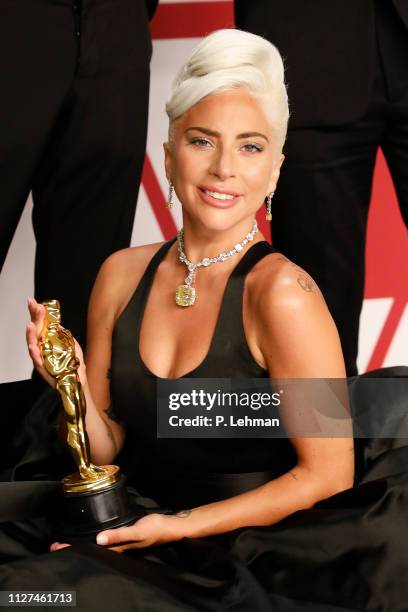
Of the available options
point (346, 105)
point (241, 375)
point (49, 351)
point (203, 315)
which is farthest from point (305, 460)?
point (346, 105)

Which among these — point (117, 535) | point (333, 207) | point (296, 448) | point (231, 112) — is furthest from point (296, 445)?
point (333, 207)

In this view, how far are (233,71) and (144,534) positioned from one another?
29.4 inches

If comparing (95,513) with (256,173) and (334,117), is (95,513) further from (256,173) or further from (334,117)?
(334,117)

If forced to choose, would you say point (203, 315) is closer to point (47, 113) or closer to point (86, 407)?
point (86, 407)

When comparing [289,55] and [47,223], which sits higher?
[289,55]

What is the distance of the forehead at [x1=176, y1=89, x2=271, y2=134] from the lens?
1887mm

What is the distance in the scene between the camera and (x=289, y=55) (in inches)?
95.0

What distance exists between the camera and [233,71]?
187 centimetres

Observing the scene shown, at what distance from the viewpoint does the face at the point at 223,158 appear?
6.20 feet

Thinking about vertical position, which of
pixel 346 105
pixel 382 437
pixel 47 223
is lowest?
pixel 382 437

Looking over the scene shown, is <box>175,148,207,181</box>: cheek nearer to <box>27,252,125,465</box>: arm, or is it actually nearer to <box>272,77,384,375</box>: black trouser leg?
<box>27,252,125,465</box>: arm

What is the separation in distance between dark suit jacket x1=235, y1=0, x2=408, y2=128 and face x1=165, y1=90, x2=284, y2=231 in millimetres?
520

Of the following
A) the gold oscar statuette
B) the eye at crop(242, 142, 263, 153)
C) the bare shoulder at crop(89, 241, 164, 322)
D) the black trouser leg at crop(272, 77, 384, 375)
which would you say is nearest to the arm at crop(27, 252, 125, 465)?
the bare shoulder at crop(89, 241, 164, 322)

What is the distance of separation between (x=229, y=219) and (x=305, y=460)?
1.36 ft
